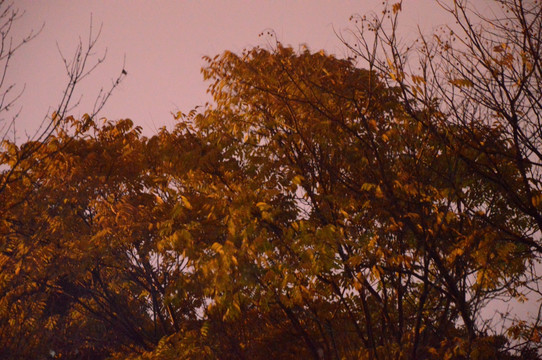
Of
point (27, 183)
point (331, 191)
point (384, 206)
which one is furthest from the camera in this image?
point (27, 183)

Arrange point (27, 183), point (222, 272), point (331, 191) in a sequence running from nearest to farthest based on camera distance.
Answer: point (222, 272), point (331, 191), point (27, 183)

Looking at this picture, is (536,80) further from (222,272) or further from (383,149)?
(222,272)

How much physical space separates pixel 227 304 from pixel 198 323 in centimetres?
477

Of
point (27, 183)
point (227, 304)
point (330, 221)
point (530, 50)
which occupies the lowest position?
point (227, 304)

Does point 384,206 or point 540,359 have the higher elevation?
point 384,206

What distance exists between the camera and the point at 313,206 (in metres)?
5.66

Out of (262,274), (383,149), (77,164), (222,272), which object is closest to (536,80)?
(383,149)

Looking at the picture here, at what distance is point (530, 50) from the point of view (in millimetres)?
4293

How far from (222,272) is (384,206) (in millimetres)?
2553

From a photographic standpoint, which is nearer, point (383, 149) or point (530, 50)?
point (530, 50)

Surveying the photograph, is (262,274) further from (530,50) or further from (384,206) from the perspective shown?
(530,50)

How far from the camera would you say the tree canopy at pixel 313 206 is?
14.3 feet

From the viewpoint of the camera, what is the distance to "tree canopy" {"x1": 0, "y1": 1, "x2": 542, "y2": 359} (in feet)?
14.3

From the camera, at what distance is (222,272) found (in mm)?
3930
